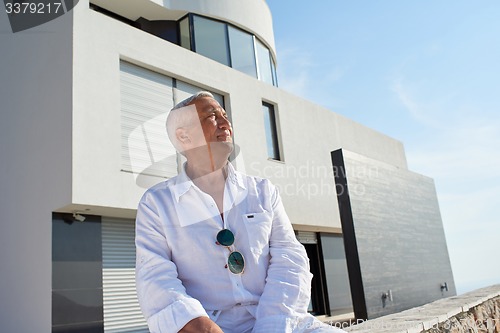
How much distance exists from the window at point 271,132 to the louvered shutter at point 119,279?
4.33m

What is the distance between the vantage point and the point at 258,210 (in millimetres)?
1872

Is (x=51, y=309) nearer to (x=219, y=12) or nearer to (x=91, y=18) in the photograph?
(x=91, y=18)

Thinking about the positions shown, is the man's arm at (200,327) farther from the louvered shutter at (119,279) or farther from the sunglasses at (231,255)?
the louvered shutter at (119,279)

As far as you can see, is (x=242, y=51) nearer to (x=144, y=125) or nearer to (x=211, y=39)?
(x=211, y=39)

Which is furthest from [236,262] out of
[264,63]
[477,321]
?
[264,63]

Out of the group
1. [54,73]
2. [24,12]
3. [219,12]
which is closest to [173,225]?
[54,73]

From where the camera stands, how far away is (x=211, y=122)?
1.95m

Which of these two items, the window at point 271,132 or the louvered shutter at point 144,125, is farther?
the window at point 271,132

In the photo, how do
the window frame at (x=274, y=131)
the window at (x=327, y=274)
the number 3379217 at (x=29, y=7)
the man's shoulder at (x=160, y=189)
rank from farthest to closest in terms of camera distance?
the window at (x=327, y=274)
the window frame at (x=274, y=131)
the number 3379217 at (x=29, y=7)
the man's shoulder at (x=160, y=189)

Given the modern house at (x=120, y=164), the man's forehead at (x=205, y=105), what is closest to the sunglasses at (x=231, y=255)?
the man's forehead at (x=205, y=105)

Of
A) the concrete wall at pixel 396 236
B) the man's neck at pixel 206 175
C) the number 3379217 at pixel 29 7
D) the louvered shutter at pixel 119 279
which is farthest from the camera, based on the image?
the number 3379217 at pixel 29 7

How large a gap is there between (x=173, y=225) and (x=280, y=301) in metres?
0.48

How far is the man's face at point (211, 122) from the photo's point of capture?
1940 millimetres

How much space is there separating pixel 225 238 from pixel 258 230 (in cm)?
16
